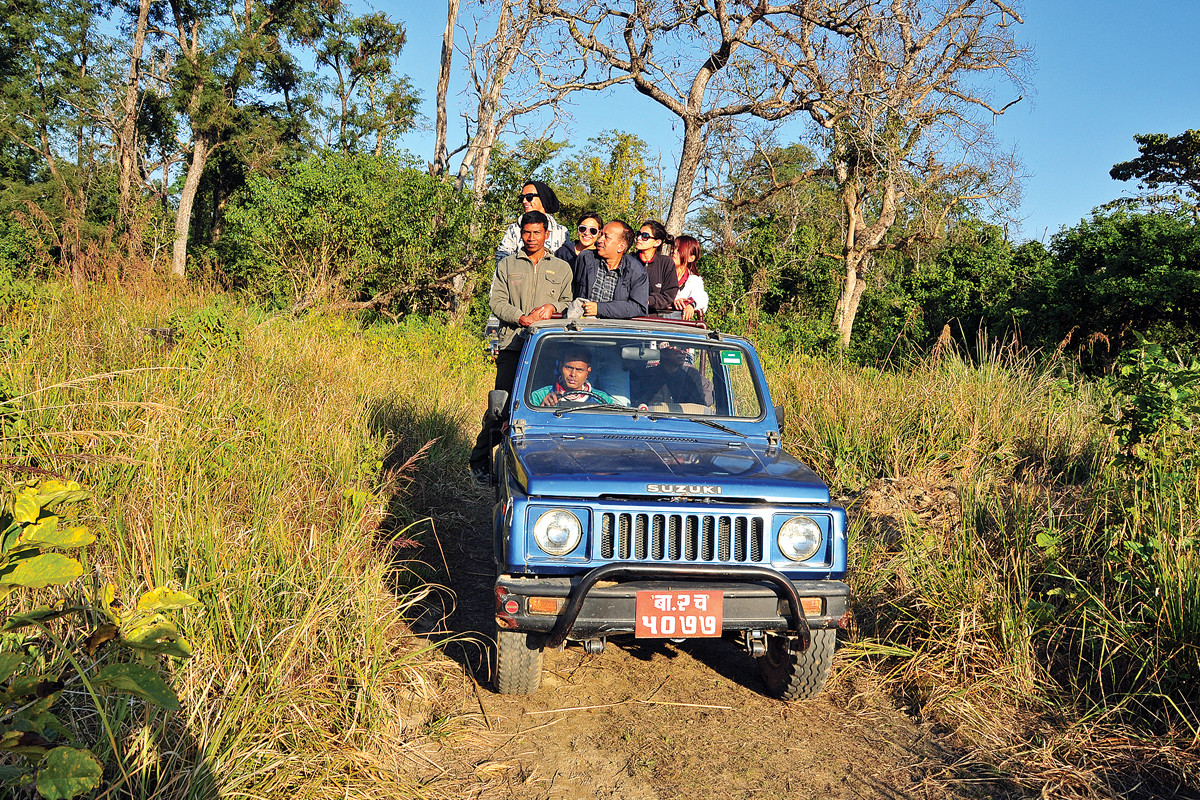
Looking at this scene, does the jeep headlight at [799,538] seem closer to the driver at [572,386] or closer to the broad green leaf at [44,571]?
the driver at [572,386]

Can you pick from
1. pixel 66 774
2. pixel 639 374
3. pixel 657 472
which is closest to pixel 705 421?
pixel 639 374

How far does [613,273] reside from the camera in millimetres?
6141

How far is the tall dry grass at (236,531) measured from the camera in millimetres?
2760

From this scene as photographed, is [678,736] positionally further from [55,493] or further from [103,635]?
[55,493]

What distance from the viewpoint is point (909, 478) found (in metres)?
6.06

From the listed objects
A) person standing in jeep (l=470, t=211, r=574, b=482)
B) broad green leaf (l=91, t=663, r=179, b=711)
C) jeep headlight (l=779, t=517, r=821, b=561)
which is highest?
person standing in jeep (l=470, t=211, r=574, b=482)

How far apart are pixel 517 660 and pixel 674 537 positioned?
87 centimetres

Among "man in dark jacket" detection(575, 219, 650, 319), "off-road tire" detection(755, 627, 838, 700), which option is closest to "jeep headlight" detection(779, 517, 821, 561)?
"off-road tire" detection(755, 627, 838, 700)

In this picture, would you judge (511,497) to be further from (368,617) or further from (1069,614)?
(1069,614)

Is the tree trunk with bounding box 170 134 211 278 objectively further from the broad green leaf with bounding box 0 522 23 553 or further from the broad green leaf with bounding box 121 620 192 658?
the broad green leaf with bounding box 121 620 192 658

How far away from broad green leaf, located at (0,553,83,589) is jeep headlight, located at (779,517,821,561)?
8.32 ft

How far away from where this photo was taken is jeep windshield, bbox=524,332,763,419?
4.57 m

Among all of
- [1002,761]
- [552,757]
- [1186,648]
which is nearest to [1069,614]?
[1186,648]

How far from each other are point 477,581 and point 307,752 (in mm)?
2461
